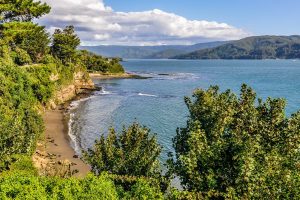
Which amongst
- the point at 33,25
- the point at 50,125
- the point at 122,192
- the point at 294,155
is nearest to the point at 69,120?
the point at 50,125

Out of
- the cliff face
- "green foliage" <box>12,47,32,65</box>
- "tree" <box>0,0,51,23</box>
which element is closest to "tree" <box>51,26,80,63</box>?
the cliff face

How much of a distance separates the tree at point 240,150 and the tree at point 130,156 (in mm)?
2566

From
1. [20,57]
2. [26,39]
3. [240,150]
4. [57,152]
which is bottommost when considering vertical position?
[57,152]

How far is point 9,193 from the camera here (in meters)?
22.4

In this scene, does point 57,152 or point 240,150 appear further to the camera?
point 57,152

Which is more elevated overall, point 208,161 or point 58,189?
point 208,161

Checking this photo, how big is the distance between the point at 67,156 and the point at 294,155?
40261mm

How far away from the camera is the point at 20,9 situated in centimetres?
7219

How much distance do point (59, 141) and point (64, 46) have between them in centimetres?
7238

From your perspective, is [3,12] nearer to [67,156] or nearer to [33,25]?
[33,25]

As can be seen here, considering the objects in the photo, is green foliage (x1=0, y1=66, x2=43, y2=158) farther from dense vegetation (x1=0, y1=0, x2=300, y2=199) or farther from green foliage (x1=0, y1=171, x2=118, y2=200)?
green foliage (x1=0, y1=171, x2=118, y2=200)

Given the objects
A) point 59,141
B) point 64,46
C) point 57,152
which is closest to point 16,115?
point 57,152

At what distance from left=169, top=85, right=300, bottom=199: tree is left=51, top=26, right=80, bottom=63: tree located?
110 meters

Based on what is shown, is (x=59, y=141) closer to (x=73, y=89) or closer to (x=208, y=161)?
(x=208, y=161)
